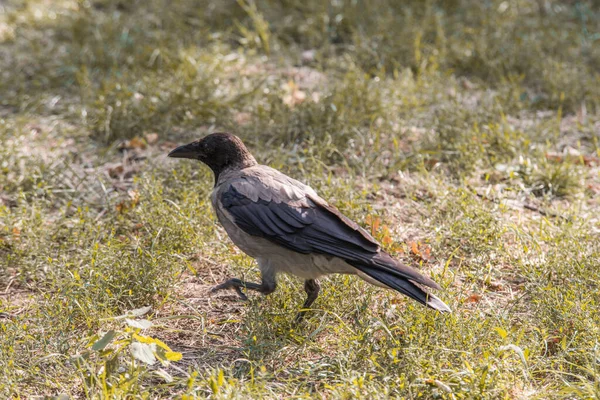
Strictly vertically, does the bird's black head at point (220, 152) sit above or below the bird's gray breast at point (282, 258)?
above

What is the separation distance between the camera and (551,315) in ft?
14.4

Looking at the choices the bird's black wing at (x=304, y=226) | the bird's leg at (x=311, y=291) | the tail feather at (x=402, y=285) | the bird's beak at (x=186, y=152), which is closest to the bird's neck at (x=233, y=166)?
the bird's beak at (x=186, y=152)

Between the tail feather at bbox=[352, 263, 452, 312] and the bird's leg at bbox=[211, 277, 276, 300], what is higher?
the tail feather at bbox=[352, 263, 452, 312]

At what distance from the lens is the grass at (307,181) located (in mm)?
3967

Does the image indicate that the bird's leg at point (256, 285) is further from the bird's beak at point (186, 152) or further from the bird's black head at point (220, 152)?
the bird's beak at point (186, 152)

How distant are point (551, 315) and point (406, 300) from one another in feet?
2.71

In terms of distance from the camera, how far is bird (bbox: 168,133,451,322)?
4152 mm

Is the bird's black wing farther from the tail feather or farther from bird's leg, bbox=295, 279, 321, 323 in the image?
bird's leg, bbox=295, 279, 321, 323

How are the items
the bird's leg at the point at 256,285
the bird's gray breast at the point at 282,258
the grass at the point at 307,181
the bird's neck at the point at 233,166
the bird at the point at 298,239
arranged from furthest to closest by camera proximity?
the bird's neck at the point at 233,166 < the bird's leg at the point at 256,285 < the bird's gray breast at the point at 282,258 < the bird at the point at 298,239 < the grass at the point at 307,181

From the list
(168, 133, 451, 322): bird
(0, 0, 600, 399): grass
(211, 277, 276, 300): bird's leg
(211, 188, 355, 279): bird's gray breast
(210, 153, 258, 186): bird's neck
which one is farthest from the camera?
(210, 153, 258, 186): bird's neck

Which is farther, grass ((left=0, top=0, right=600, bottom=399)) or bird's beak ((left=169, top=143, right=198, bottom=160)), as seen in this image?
bird's beak ((left=169, top=143, right=198, bottom=160))

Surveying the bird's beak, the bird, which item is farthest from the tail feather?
the bird's beak

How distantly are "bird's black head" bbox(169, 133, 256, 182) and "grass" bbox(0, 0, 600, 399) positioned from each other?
1.48 feet

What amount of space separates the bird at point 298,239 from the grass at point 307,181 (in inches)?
7.9
